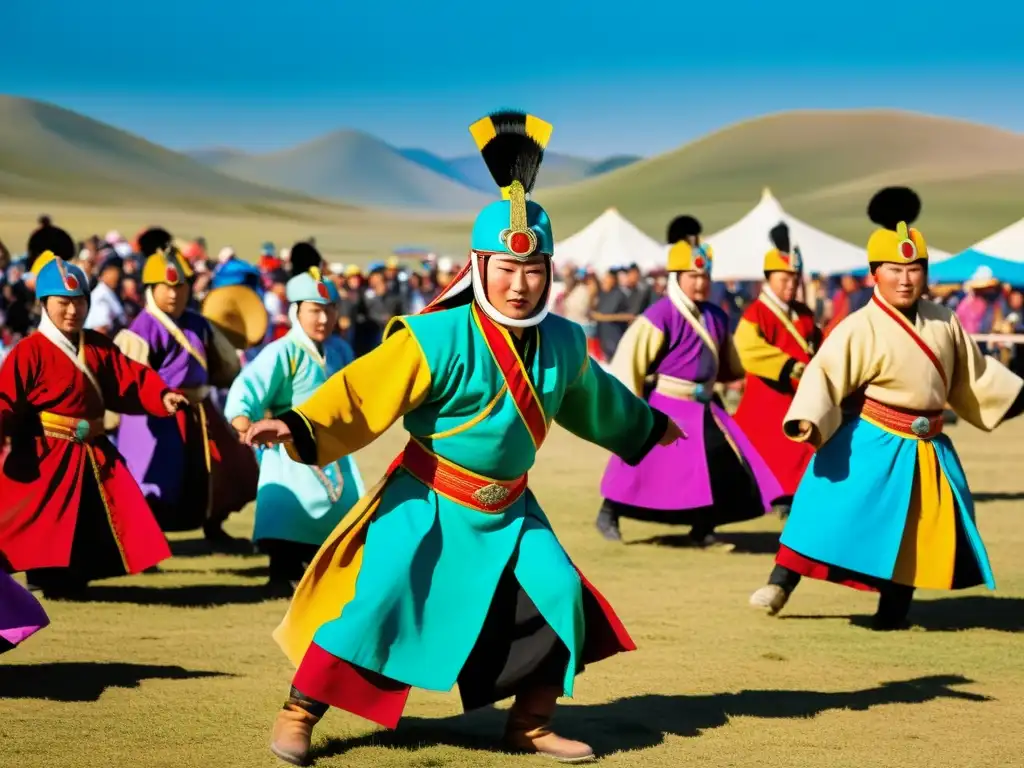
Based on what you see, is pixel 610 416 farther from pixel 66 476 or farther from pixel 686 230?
pixel 686 230

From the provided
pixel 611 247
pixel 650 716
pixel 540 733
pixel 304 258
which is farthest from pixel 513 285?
pixel 611 247

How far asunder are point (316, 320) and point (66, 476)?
144cm

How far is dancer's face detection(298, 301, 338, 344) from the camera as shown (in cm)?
814

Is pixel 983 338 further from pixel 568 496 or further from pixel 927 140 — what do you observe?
pixel 927 140

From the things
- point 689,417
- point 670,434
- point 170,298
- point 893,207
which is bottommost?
point 689,417

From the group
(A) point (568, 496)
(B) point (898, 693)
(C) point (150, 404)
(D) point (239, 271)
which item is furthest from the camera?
(A) point (568, 496)

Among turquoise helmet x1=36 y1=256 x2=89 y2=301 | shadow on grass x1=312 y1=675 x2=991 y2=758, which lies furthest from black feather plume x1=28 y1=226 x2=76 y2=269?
shadow on grass x1=312 y1=675 x2=991 y2=758

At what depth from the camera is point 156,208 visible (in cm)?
11331

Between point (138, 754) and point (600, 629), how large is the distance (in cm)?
142

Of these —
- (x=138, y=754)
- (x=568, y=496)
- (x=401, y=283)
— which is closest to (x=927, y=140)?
(x=401, y=283)

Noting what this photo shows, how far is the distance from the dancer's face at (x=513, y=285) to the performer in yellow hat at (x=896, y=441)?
220 cm

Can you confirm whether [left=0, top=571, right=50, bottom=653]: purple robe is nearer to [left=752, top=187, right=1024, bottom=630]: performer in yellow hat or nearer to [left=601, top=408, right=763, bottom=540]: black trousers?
[left=752, top=187, right=1024, bottom=630]: performer in yellow hat

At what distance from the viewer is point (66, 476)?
24.6 feet

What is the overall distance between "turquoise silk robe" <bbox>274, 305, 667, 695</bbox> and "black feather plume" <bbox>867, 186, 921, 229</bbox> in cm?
266
